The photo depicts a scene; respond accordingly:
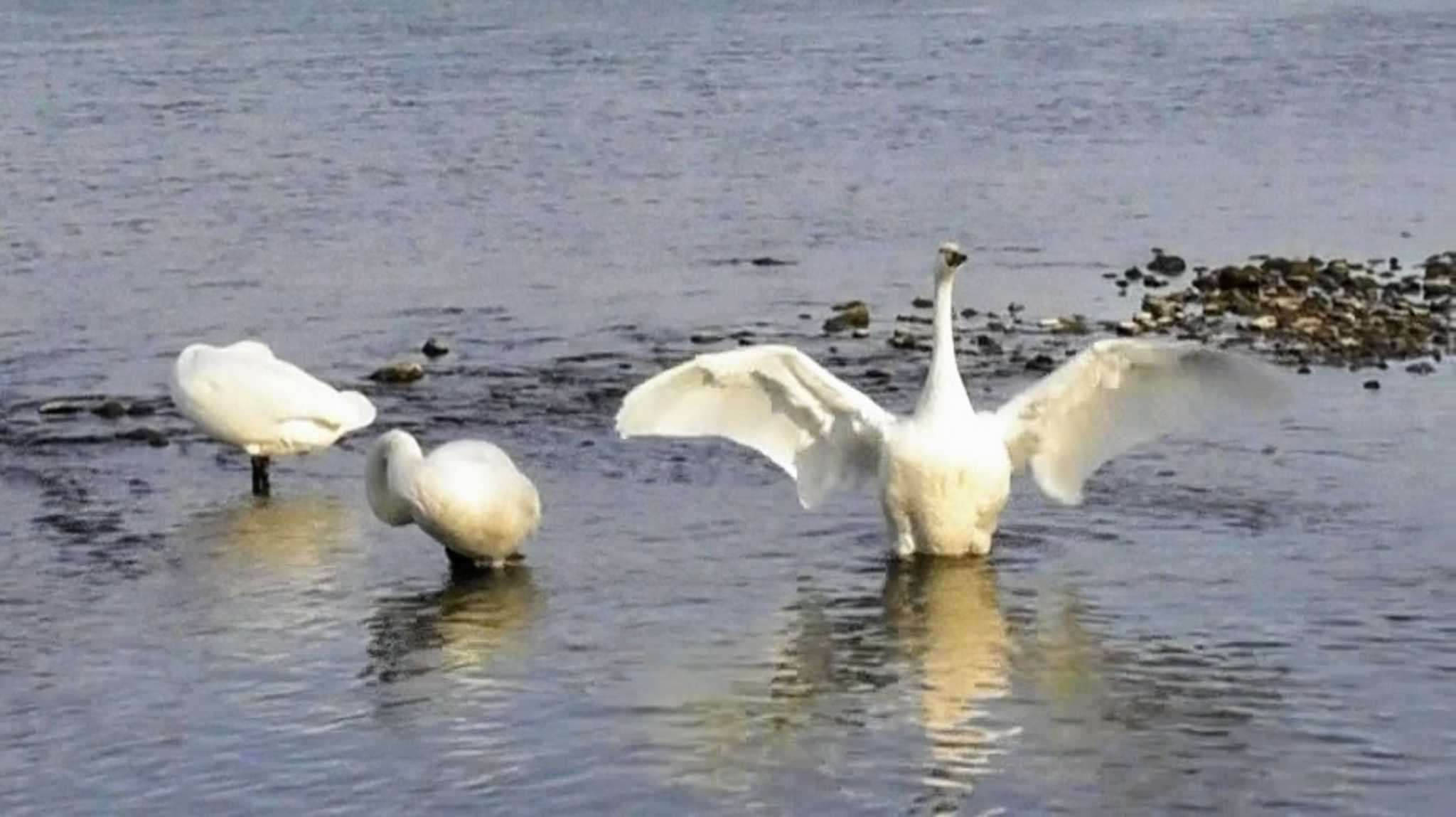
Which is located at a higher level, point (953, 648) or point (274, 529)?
point (274, 529)

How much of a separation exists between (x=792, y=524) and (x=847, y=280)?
811cm

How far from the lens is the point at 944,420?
12719 millimetres

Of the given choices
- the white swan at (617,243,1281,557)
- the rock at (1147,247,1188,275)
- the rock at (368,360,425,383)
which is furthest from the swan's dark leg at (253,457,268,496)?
the rock at (1147,247,1188,275)

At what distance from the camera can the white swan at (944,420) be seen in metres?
12.6

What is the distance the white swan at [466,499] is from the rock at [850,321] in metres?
6.35

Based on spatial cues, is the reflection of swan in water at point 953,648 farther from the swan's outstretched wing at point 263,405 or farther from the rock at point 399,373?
the rock at point 399,373

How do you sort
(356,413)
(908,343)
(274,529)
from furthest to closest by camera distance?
(908,343)
(356,413)
(274,529)

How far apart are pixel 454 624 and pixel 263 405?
2883 millimetres

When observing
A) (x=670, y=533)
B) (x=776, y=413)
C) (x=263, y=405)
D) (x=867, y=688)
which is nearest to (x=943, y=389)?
(x=776, y=413)

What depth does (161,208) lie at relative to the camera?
2619 centimetres

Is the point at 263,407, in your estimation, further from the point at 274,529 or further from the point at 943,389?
the point at 943,389

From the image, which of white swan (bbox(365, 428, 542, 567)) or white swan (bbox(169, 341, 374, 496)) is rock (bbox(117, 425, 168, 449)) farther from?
white swan (bbox(365, 428, 542, 567))

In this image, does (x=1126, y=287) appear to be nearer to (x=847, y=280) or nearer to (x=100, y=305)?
(x=847, y=280)

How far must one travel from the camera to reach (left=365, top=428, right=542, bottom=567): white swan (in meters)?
12.3
